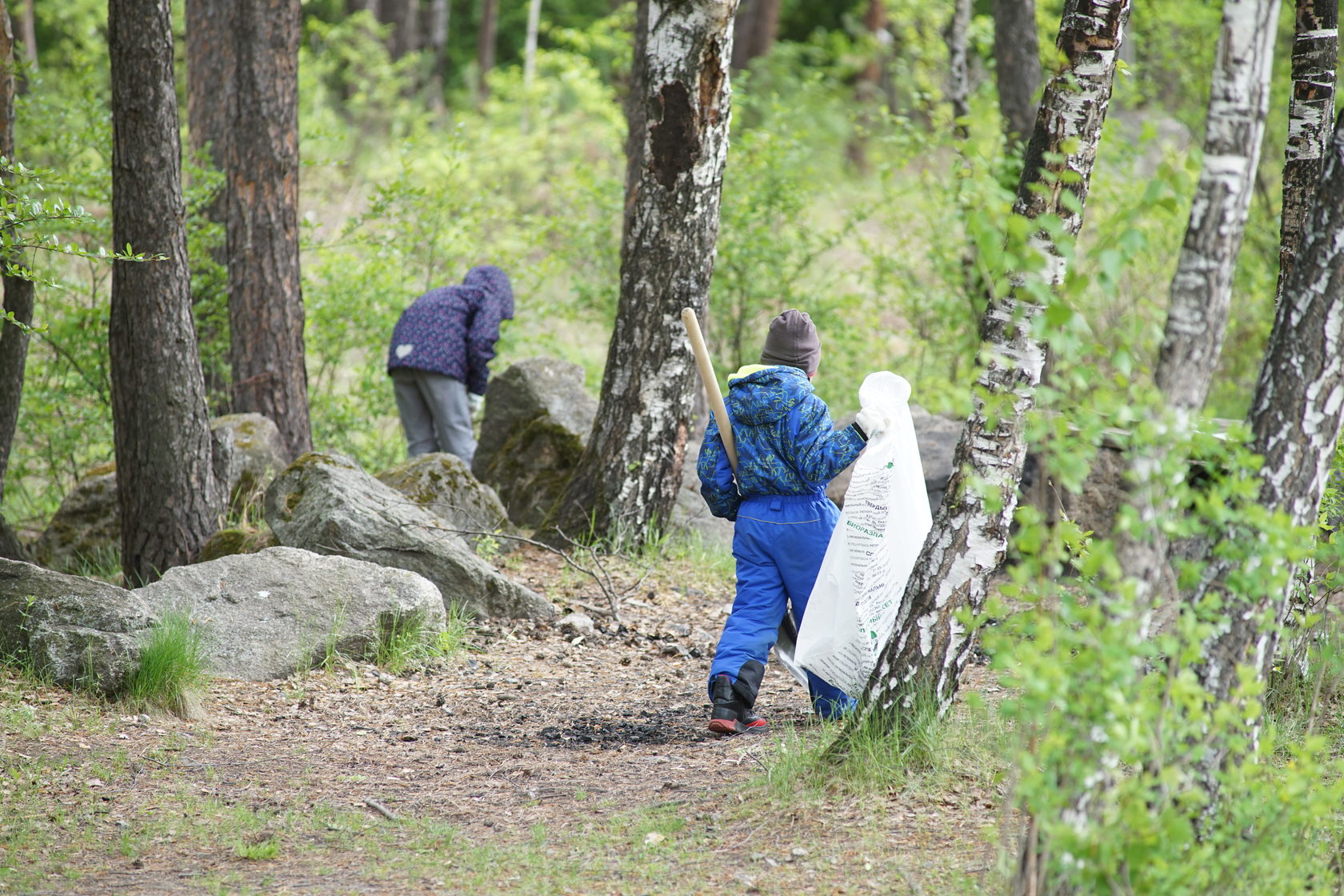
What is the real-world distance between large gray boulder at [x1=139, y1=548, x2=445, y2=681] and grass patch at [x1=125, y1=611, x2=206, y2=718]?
0.31 metres

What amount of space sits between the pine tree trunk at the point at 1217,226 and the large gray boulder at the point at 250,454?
537 cm

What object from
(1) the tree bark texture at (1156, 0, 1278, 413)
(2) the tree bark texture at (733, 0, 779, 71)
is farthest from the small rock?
(2) the tree bark texture at (733, 0, 779, 71)

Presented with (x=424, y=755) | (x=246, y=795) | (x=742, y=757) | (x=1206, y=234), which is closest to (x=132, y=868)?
(x=246, y=795)

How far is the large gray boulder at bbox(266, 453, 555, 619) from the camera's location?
583 cm

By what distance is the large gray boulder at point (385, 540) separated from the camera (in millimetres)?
5832

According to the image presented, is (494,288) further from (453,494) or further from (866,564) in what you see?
(866,564)

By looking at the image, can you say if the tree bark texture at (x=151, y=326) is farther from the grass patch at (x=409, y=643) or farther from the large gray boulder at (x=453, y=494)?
the grass patch at (x=409, y=643)

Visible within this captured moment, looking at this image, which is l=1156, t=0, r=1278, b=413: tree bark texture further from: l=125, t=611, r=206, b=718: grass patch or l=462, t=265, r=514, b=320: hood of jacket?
l=462, t=265, r=514, b=320: hood of jacket

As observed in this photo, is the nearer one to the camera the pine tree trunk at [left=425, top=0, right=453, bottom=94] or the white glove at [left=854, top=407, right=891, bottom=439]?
the white glove at [left=854, top=407, right=891, bottom=439]

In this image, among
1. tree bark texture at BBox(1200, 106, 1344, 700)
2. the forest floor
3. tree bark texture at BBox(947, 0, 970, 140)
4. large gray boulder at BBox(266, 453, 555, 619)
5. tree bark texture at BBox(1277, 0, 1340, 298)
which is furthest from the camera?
tree bark texture at BBox(947, 0, 970, 140)

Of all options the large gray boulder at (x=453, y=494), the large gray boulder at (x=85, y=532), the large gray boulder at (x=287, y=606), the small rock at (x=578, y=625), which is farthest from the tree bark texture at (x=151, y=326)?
the small rock at (x=578, y=625)

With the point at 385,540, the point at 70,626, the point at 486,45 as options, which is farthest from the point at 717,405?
the point at 486,45

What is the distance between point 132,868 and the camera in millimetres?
3244

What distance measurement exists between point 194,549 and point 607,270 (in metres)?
5.04
